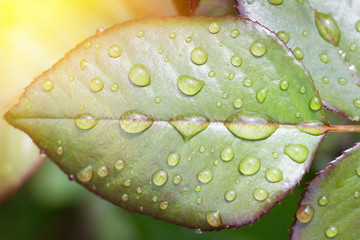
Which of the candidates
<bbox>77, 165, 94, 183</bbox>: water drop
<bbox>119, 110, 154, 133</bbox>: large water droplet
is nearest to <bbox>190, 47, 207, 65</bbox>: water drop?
<bbox>119, 110, 154, 133</bbox>: large water droplet

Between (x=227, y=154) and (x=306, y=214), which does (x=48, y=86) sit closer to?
(x=227, y=154)

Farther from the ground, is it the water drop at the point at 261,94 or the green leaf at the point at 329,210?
the water drop at the point at 261,94

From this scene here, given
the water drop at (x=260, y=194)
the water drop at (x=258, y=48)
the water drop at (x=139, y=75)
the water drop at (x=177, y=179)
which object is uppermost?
the water drop at (x=139, y=75)

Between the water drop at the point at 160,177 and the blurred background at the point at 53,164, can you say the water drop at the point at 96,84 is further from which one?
the blurred background at the point at 53,164

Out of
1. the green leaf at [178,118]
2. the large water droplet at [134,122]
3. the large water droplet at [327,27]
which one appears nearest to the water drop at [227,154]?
the green leaf at [178,118]

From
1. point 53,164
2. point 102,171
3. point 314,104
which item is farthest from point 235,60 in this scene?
point 53,164

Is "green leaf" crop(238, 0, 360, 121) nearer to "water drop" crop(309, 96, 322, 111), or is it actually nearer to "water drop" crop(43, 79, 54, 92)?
"water drop" crop(309, 96, 322, 111)

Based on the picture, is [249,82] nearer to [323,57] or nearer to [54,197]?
[323,57]
